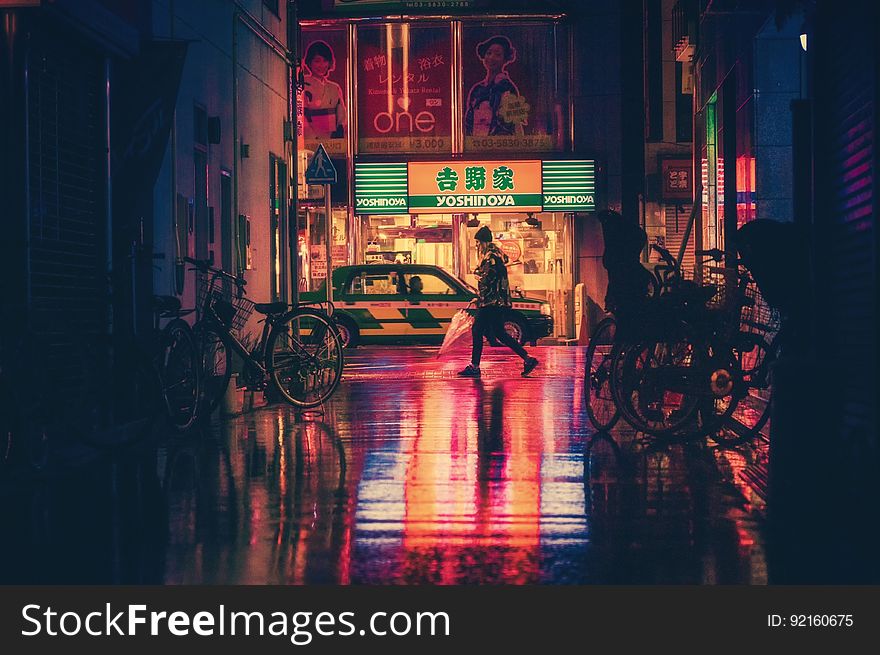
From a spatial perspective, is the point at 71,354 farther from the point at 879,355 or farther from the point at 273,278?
the point at 273,278

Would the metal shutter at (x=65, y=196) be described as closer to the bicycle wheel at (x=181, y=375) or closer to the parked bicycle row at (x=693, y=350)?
the bicycle wheel at (x=181, y=375)

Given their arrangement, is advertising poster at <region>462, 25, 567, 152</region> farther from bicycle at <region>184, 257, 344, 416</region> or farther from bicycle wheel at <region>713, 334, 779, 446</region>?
bicycle wheel at <region>713, 334, 779, 446</region>

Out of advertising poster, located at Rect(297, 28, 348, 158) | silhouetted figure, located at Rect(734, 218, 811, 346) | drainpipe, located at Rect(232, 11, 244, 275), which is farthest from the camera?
advertising poster, located at Rect(297, 28, 348, 158)

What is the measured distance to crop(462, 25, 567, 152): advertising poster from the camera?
36094mm

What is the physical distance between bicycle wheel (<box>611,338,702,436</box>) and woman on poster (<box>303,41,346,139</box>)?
2618 centimetres

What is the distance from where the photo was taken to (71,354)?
39.0 ft

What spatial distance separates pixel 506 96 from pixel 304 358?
75.7 feet

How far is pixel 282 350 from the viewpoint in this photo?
46.5 feet

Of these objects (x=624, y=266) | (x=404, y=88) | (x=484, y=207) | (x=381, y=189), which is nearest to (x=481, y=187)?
(x=484, y=207)

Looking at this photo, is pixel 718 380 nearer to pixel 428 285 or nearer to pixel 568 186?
pixel 428 285

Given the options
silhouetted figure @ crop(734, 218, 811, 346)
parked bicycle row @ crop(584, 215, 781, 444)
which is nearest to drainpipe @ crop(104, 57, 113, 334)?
parked bicycle row @ crop(584, 215, 781, 444)

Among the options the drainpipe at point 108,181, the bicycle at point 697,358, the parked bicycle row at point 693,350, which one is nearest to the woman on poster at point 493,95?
the drainpipe at point 108,181

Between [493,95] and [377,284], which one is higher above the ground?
[493,95]

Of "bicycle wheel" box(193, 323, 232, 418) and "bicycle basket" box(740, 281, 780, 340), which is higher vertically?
"bicycle basket" box(740, 281, 780, 340)
